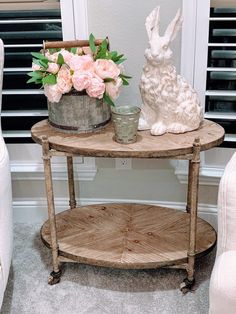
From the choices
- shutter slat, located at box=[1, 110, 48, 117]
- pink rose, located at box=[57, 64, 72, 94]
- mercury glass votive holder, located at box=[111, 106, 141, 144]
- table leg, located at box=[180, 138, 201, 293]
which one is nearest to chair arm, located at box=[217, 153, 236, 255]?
table leg, located at box=[180, 138, 201, 293]

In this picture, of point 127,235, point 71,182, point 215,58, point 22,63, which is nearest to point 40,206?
point 71,182

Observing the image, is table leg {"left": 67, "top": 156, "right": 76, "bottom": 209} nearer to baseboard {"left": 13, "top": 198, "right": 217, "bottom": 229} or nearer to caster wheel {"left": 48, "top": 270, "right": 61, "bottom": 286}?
baseboard {"left": 13, "top": 198, "right": 217, "bottom": 229}

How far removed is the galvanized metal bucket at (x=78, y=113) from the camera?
1710 millimetres

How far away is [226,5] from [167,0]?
0.24 m

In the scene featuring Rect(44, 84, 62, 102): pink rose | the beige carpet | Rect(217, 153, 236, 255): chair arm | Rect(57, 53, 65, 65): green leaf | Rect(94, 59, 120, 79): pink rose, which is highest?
Rect(57, 53, 65, 65): green leaf

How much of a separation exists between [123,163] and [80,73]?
2.15 ft

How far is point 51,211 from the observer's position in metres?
1.81

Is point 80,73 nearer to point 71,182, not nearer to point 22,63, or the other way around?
point 22,63

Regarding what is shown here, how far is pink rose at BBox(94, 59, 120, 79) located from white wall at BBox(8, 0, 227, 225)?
13.5 inches

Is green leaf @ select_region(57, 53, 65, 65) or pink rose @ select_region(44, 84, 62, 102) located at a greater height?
green leaf @ select_region(57, 53, 65, 65)

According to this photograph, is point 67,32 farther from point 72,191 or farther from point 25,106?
point 72,191

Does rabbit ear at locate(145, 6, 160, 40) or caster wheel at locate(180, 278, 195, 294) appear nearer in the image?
rabbit ear at locate(145, 6, 160, 40)

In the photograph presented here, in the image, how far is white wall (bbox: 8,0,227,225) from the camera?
1.94 metres

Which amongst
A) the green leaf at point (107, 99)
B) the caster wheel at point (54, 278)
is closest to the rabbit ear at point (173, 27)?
the green leaf at point (107, 99)
